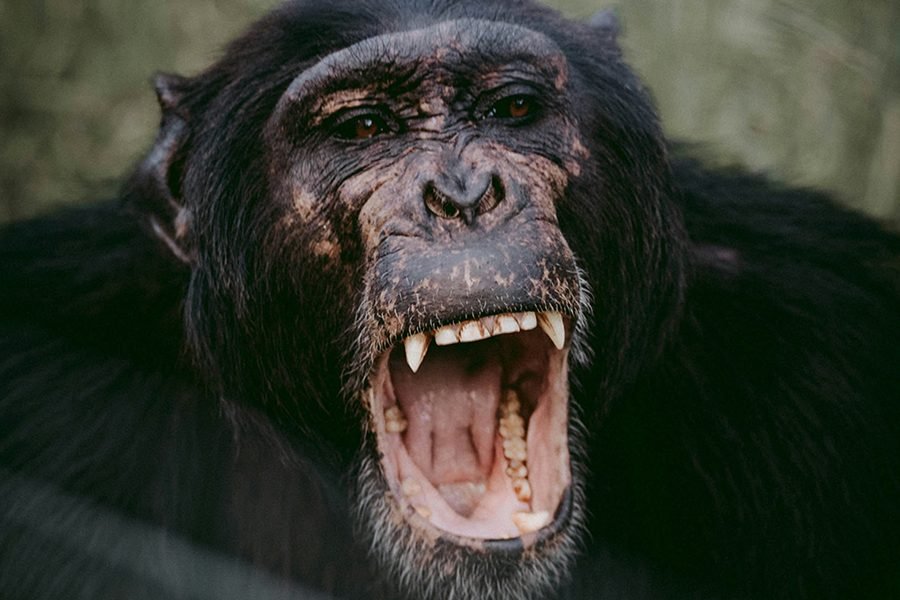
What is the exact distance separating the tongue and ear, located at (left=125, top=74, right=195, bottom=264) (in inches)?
27.5

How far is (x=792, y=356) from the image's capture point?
3.70 metres

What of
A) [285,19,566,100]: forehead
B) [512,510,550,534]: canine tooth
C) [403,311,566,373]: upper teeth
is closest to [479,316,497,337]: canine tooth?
[403,311,566,373]: upper teeth

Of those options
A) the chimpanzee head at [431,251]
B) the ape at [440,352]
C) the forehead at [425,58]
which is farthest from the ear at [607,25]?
the forehead at [425,58]

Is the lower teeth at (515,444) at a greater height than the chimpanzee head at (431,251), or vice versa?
the chimpanzee head at (431,251)

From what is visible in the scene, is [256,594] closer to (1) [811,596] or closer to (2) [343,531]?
(2) [343,531]

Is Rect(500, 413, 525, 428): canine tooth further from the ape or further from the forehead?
the forehead

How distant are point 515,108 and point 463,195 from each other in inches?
19.4

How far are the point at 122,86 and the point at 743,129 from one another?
317 cm

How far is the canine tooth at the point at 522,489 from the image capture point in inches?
126

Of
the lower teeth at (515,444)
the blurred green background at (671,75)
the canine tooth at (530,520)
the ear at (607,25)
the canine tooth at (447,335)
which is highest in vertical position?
the blurred green background at (671,75)

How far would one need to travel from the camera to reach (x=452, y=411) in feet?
11.3

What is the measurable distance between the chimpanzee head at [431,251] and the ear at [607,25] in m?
0.13

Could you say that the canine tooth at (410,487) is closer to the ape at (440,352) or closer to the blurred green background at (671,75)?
the ape at (440,352)

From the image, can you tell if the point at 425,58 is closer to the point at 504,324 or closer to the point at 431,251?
the point at 431,251
